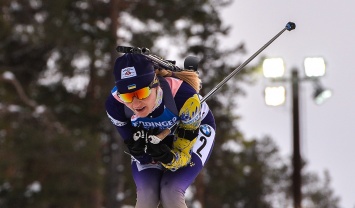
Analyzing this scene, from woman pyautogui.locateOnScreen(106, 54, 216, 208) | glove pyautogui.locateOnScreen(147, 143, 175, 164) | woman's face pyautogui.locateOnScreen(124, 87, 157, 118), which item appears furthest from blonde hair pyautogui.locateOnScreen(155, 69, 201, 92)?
glove pyautogui.locateOnScreen(147, 143, 175, 164)

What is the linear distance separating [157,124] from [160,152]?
249 mm

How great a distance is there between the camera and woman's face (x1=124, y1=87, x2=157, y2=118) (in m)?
7.88

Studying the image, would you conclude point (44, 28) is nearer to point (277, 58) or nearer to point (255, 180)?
point (277, 58)

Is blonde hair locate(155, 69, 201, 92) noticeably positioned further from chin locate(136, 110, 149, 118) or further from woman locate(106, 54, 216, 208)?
chin locate(136, 110, 149, 118)

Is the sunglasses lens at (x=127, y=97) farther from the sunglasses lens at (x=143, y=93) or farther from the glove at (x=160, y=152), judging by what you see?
the glove at (x=160, y=152)

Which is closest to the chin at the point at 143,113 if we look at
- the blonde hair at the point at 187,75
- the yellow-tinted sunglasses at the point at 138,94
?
the yellow-tinted sunglasses at the point at 138,94

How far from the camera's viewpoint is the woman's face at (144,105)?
7883 millimetres

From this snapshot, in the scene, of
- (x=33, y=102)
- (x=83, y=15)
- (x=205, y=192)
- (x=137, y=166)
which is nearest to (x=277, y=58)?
(x=83, y=15)

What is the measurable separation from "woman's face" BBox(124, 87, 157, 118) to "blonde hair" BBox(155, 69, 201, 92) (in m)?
0.39

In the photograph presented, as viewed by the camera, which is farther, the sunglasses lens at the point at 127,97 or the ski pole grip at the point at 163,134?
the ski pole grip at the point at 163,134

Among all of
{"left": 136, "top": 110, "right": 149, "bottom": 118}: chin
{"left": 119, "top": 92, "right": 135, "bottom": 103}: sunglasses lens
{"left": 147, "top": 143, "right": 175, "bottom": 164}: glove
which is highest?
{"left": 119, "top": 92, "right": 135, "bottom": 103}: sunglasses lens

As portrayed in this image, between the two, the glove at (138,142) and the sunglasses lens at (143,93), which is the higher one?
the sunglasses lens at (143,93)

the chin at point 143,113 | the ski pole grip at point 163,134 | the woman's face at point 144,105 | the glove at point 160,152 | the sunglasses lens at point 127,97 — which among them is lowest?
the glove at point 160,152

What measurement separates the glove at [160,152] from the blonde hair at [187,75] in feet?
1.99
